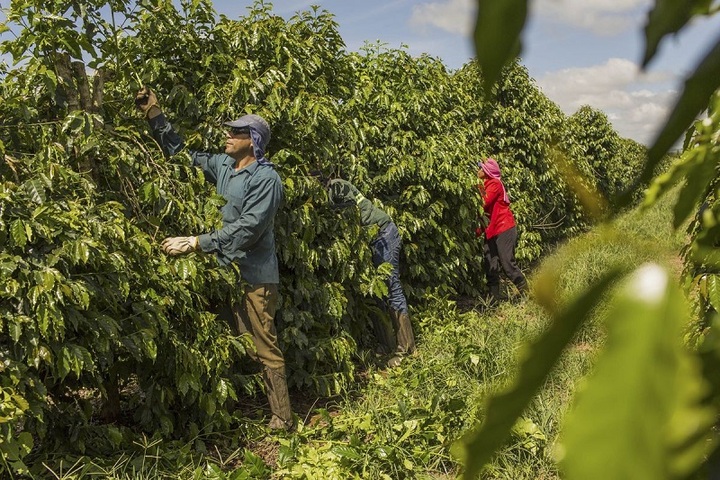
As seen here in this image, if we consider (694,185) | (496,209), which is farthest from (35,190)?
(496,209)

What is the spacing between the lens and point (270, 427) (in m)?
3.99

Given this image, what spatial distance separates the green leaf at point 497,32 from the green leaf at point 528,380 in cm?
7

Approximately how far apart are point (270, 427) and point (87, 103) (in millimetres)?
2079

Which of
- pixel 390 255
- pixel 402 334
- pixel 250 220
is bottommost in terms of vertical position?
pixel 402 334

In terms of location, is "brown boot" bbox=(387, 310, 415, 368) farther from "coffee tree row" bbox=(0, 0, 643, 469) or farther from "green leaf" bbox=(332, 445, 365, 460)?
"green leaf" bbox=(332, 445, 365, 460)

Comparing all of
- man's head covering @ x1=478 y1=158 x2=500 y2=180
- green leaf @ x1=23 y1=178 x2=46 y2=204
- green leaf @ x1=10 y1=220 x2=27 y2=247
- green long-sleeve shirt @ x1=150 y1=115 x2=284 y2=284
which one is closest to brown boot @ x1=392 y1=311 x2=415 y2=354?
green long-sleeve shirt @ x1=150 y1=115 x2=284 y2=284

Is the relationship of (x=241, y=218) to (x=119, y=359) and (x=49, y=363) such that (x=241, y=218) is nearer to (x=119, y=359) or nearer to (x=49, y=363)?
(x=119, y=359)

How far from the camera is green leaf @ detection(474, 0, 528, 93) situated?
0.20 m

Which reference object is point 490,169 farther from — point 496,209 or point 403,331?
point 403,331

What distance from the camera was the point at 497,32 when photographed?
7.9 inches

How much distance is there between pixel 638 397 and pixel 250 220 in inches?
136

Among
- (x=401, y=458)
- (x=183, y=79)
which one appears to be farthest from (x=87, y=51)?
(x=401, y=458)

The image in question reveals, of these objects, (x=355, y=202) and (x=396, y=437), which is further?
(x=355, y=202)

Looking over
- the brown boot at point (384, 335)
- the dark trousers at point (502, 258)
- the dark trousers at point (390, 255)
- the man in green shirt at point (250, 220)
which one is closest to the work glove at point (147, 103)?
the man in green shirt at point (250, 220)
